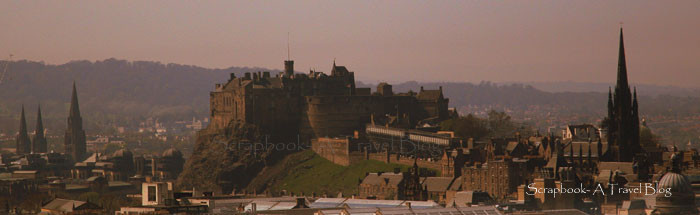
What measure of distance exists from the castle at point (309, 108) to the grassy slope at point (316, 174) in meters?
5.36

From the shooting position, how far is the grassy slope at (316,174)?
14838 centimetres

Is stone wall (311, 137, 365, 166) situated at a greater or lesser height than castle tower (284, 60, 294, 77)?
lesser

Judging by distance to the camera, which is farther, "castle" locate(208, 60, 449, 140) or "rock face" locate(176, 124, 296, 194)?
"castle" locate(208, 60, 449, 140)

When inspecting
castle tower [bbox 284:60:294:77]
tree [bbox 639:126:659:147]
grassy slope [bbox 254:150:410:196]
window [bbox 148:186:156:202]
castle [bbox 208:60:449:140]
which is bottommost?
grassy slope [bbox 254:150:410:196]

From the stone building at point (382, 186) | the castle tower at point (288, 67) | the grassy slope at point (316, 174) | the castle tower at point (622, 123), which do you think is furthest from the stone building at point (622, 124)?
the castle tower at point (288, 67)

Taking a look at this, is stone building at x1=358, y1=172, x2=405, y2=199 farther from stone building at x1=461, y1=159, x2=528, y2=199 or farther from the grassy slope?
stone building at x1=461, y1=159, x2=528, y2=199

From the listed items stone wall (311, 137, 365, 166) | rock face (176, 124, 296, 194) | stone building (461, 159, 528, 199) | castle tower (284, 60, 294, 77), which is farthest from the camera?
castle tower (284, 60, 294, 77)

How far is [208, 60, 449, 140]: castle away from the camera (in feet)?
563

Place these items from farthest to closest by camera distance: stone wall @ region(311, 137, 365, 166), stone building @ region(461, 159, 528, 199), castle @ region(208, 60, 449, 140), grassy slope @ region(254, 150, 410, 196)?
castle @ region(208, 60, 449, 140)
stone wall @ region(311, 137, 365, 166)
grassy slope @ region(254, 150, 410, 196)
stone building @ region(461, 159, 528, 199)

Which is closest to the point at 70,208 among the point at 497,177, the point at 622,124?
the point at 497,177

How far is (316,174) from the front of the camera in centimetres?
15738

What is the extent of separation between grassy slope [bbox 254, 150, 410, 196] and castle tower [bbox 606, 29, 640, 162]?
20712mm

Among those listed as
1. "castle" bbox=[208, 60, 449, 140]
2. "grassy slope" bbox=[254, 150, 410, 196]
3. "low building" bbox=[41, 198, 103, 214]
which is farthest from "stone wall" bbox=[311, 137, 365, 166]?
"low building" bbox=[41, 198, 103, 214]

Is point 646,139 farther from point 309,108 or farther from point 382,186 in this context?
point 309,108
